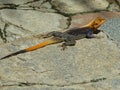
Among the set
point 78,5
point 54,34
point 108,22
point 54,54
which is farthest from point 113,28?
point 54,54

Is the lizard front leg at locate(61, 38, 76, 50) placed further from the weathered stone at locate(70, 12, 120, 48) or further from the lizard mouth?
the weathered stone at locate(70, 12, 120, 48)

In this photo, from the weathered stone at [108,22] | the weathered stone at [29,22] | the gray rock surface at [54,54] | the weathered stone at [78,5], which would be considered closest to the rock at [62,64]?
the gray rock surface at [54,54]

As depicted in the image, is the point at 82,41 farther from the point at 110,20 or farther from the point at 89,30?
the point at 110,20

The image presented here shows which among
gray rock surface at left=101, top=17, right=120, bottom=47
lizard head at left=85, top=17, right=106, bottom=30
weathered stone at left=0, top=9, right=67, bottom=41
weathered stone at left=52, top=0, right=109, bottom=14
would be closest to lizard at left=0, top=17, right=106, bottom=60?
lizard head at left=85, top=17, right=106, bottom=30

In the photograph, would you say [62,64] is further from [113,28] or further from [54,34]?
[113,28]

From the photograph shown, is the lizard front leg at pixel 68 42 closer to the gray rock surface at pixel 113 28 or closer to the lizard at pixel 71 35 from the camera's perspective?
the lizard at pixel 71 35

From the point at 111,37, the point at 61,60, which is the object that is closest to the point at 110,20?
the point at 111,37

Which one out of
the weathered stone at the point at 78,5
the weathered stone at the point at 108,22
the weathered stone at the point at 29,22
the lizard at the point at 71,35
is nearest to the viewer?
the lizard at the point at 71,35
